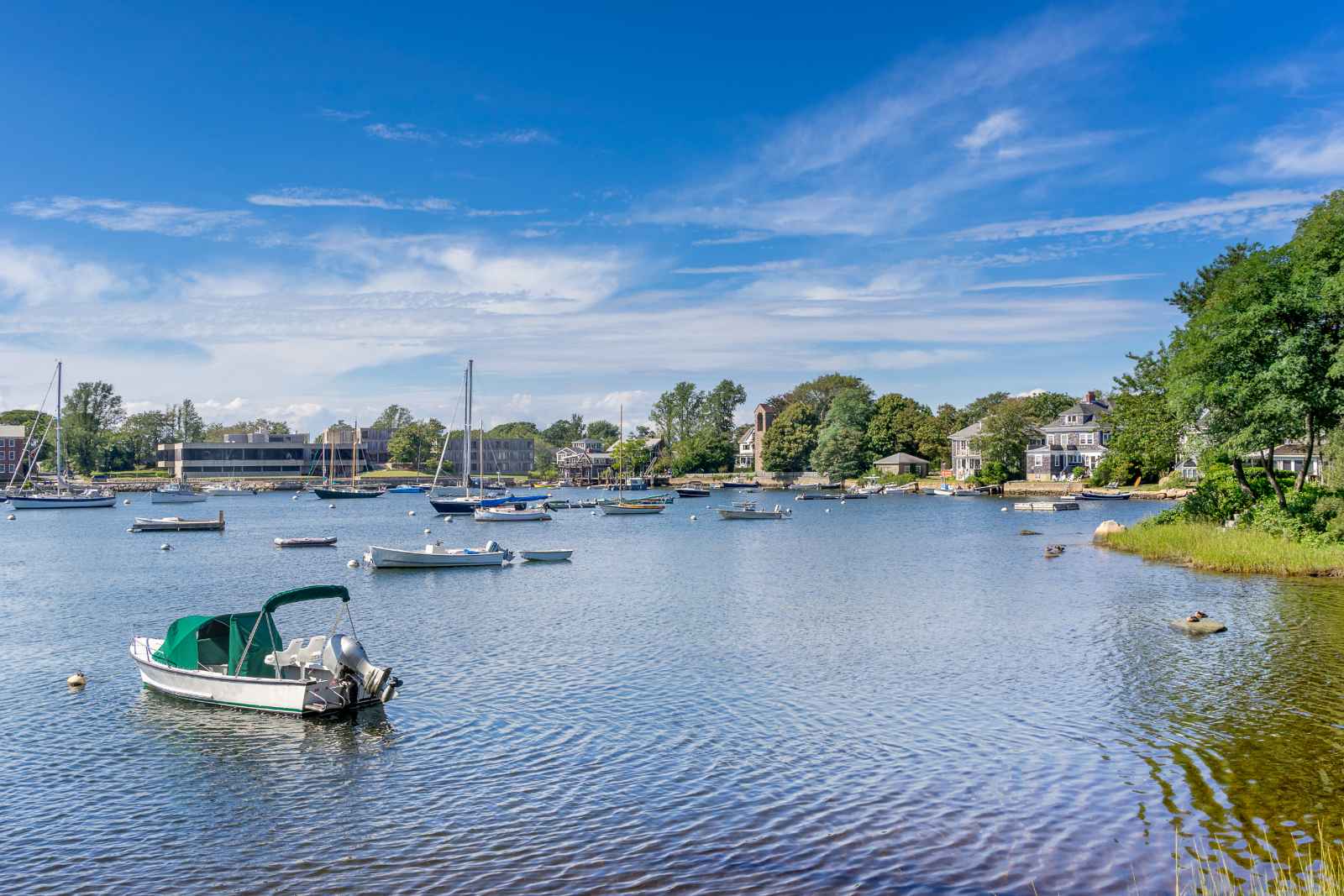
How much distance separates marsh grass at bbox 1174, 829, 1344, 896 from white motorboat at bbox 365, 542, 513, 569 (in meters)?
47.1

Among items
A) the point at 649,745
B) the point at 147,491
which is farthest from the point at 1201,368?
the point at 147,491

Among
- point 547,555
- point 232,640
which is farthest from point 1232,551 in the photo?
point 232,640

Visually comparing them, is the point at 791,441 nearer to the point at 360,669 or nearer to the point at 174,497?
the point at 174,497

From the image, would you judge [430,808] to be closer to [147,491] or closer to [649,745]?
[649,745]

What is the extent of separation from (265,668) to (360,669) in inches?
105

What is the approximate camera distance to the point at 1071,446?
498 ft

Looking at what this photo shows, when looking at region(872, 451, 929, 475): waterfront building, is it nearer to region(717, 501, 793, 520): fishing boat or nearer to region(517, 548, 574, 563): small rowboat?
region(717, 501, 793, 520): fishing boat

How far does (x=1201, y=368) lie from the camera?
154ft

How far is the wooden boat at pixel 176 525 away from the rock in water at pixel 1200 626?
83652 mm

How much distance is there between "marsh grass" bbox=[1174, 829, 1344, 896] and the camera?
40.6 ft

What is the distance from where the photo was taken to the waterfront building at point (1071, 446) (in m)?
149

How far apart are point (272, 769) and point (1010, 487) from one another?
138950mm

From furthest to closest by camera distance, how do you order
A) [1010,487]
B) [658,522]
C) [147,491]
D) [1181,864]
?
[147,491] → [1010,487] → [658,522] → [1181,864]

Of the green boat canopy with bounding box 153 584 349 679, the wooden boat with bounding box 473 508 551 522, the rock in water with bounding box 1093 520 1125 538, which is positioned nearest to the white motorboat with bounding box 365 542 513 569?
the green boat canopy with bounding box 153 584 349 679
